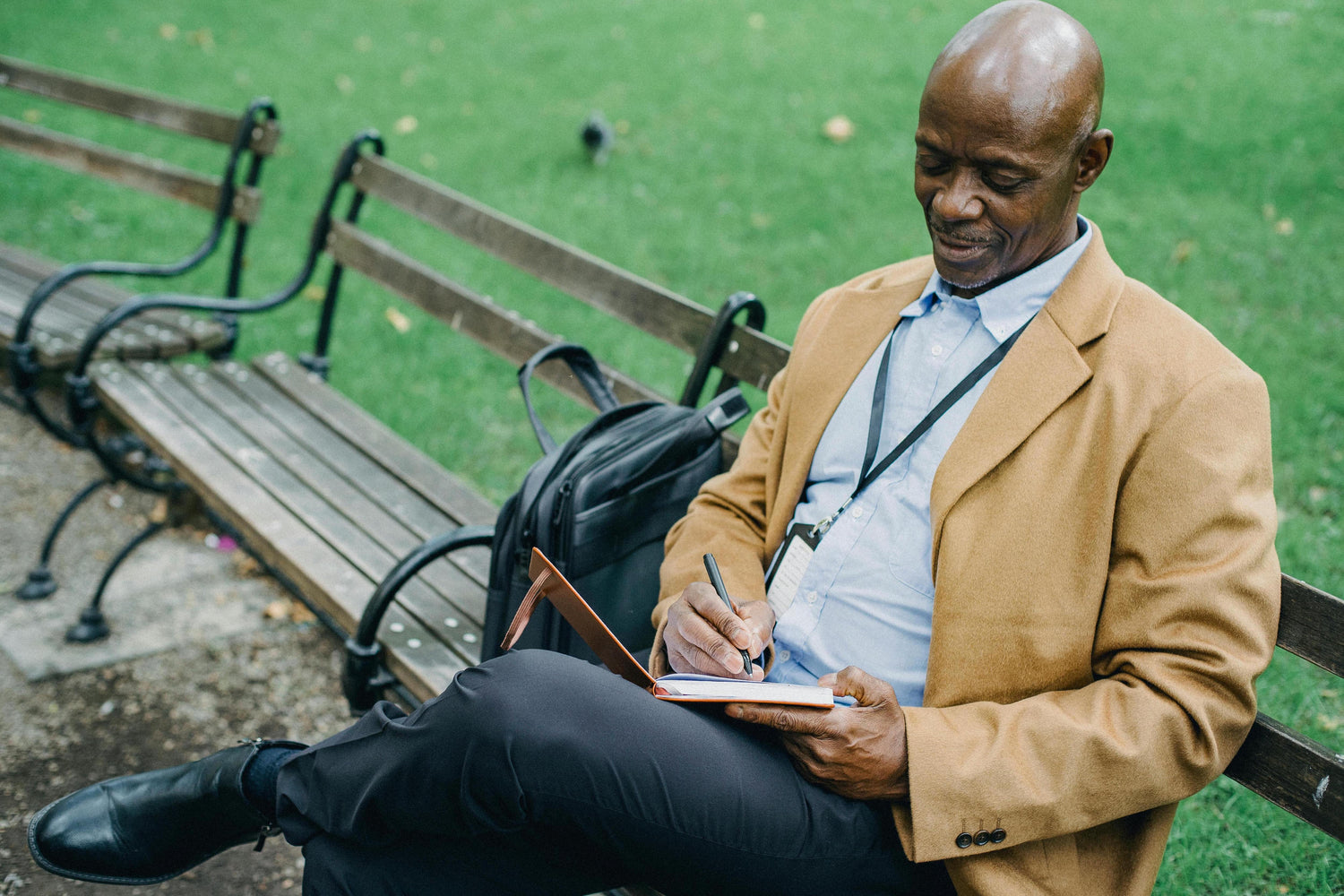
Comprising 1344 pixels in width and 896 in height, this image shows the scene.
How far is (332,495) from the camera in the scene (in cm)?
339

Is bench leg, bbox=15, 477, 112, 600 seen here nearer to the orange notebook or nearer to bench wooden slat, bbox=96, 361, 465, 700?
bench wooden slat, bbox=96, 361, 465, 700

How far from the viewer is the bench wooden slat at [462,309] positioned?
3.40 meters

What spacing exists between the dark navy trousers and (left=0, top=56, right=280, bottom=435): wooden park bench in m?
2.65

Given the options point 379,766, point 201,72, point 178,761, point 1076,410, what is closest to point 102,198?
point 201,72

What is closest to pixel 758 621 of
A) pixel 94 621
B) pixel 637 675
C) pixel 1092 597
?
pixel 637 675

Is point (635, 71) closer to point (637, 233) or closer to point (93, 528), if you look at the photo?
point (637, 233)

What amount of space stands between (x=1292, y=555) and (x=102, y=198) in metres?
6.90

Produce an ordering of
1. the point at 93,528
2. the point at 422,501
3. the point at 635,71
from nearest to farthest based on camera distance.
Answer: the point at 422,501
the point at 93,528
the point at 635,71

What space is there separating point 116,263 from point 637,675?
367cm

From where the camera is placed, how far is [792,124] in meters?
7.41

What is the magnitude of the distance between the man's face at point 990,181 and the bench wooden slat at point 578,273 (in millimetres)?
809

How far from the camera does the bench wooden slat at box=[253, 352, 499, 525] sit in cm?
345

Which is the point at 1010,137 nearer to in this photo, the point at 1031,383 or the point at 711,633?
the point at 1031,383

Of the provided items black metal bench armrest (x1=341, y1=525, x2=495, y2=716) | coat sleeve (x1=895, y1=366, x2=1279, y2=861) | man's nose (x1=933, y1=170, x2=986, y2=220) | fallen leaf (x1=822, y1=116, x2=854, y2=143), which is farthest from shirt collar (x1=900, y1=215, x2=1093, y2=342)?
fallen leaf (x1=822, y1=116, x2=854, y2=143)
